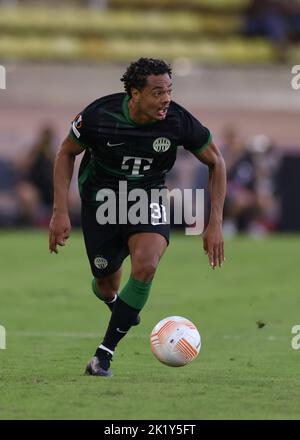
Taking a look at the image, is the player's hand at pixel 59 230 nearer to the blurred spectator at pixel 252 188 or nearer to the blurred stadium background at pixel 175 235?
the blurred stadium background at pixel 175 235

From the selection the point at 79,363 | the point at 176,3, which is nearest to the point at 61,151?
the point at 79,363

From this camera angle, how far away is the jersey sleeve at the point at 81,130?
25.8 ft

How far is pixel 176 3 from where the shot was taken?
28047 mm

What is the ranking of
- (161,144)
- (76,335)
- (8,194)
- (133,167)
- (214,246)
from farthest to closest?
(8,194) → (76,335) → (133,167) → (161,144) → (214,246)

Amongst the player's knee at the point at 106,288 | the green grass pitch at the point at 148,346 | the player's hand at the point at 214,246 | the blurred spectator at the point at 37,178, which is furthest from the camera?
the blurred spectator at the point at 37,178

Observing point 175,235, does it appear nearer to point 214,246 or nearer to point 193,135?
point 193,135

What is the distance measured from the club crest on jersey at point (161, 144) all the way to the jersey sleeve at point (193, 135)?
4.6 inches

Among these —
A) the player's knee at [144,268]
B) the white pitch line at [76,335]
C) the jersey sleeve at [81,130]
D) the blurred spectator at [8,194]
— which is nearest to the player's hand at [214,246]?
the player's knee at [144,268]

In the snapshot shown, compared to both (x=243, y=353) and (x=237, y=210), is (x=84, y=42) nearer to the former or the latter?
(x=237, y=210)

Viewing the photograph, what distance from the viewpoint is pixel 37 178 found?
21.7 meters

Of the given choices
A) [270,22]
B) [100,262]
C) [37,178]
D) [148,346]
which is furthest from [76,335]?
[270,22]

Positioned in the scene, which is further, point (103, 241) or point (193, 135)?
point (103, 241)

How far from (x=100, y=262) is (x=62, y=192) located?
690 mm

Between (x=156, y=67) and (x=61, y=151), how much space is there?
96cm
